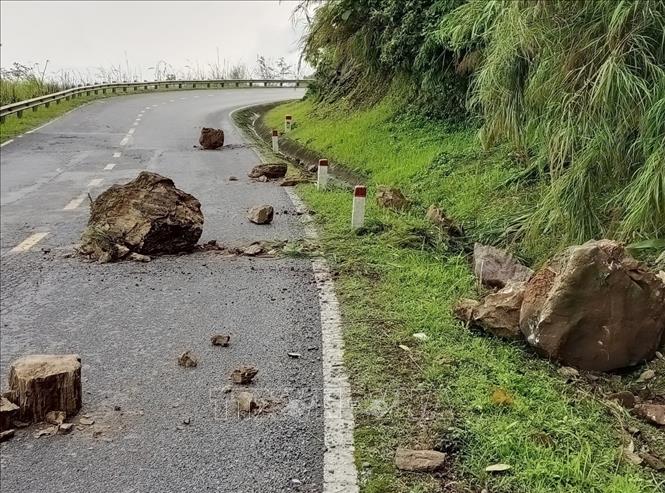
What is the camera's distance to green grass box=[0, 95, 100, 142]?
20031 mm

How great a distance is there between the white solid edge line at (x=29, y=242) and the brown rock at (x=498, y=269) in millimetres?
5033

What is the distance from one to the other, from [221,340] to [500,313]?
197 cm

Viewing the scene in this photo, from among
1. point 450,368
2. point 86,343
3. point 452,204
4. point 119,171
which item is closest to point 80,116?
point 119,171

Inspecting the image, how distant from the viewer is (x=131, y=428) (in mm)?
3586

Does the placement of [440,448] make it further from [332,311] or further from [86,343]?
[86,343]

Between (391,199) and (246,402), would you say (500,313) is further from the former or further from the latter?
(391,199)

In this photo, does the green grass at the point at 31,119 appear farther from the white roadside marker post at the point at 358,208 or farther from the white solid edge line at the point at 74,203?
the white roadside marker post at the point at 358,208

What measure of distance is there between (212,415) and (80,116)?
23.9 metres

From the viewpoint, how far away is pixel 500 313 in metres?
4.55

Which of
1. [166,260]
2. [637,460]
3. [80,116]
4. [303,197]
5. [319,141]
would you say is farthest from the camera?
[80,116]

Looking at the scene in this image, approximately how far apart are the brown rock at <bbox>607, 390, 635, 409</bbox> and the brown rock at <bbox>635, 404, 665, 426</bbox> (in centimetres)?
6

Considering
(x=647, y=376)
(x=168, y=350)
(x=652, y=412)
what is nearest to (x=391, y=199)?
(x=168, y=350)

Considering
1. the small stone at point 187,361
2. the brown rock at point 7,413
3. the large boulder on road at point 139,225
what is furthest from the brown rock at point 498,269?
the brown rock at point 7,413

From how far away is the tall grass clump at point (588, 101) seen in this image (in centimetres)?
460
